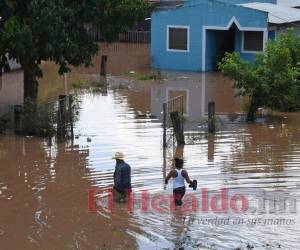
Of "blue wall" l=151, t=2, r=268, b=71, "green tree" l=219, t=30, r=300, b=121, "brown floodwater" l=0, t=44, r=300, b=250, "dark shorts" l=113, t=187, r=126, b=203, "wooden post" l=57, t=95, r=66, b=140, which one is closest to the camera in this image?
"brown floodwater" l=0, t=44, r=300, b=250

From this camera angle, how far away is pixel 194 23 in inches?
1351

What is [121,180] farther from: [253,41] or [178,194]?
[253,41]

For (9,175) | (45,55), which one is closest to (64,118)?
(45,55)

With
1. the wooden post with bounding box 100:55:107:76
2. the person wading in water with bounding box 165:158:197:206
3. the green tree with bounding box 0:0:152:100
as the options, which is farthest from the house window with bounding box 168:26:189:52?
the person wading in water with bounding box 165:158:197:206

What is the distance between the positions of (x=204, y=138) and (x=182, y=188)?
22.6 ft

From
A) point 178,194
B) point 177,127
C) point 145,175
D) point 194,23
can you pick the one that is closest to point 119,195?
point 178,194

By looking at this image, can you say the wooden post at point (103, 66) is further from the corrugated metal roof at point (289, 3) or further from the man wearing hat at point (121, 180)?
the man wearing hat at point (121, 180)

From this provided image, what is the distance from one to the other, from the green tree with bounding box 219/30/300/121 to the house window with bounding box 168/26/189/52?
11901 mm

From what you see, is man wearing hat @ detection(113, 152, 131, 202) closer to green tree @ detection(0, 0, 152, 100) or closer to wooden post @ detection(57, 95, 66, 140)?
wooden post @ detection(57, 95, 66, 140)

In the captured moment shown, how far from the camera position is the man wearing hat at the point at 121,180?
43.3 feet

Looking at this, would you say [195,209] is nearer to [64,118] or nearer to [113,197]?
[113,197]

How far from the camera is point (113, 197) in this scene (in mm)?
13797

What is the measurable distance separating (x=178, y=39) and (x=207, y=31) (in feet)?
5.14

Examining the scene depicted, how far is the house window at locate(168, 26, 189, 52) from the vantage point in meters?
34.9
